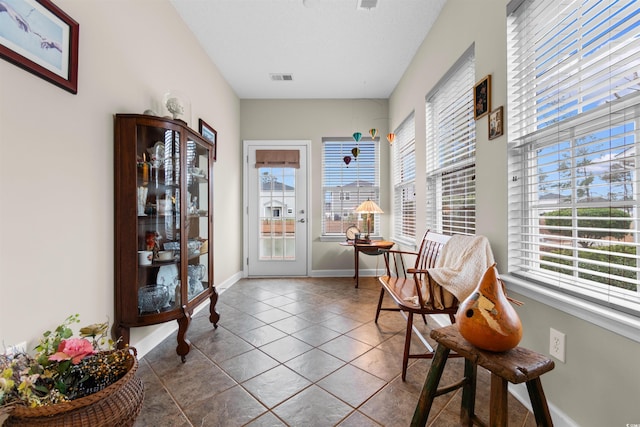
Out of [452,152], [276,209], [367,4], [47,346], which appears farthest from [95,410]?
[276,209]

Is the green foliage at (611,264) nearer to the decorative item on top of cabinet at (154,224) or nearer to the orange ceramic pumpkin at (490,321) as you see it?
→ the orange ceramic pumpkin at (490,321)

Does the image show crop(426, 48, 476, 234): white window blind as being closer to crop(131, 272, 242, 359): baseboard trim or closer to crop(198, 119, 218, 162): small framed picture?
crop(198, 119, 218, 162): small framed picture

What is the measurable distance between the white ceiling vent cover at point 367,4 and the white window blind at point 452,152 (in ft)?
2.80

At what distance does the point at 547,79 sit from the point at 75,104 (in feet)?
8.04

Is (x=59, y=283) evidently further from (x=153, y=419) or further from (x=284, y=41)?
(x=284, y=41)

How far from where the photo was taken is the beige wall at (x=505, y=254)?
1057mm

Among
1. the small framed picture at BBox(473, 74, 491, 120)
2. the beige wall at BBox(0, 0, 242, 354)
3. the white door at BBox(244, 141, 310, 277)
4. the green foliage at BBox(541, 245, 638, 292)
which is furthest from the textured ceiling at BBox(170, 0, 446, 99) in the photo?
the green foliage at BBox(541, 245, 638, 292)

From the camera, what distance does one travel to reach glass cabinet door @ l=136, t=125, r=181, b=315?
1839 millimetres

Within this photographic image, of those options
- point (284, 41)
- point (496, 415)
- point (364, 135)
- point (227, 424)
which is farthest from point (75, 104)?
point (364, 135)

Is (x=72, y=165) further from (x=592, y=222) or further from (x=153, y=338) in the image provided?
(x=592, y=222)

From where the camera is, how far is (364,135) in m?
4.35

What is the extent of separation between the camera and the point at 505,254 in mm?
1657

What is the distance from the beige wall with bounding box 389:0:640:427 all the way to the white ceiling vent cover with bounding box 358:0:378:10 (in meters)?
0.62

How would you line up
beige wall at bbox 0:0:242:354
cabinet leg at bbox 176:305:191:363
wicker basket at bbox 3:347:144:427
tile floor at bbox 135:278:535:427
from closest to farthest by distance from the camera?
wicker basket at bbox 3:347:144:427 → beige wall at bbox 0:0:242:354 → tile floor at bbox 135:278:535:427 → cabinet leg at bbox 176:305:191:363
